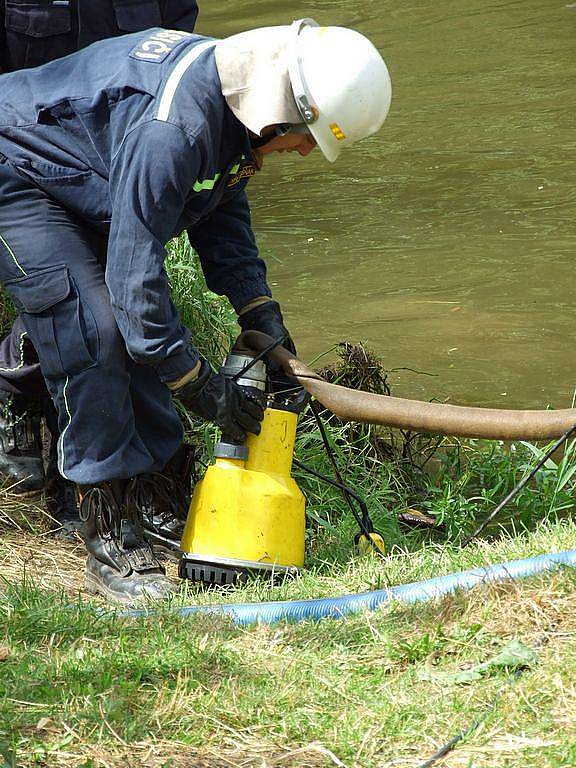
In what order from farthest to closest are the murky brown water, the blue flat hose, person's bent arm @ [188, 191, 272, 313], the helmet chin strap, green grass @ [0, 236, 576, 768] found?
the murky brown water, person's bent arm @ [188, 191, 272, 313], the helmet chin strap, the blue flat hose, green grass @ [0, 236, 576, 768]

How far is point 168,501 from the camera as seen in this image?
453 cm

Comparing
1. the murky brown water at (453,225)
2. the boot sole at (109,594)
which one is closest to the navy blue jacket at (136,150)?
the boot sole at (109,594)

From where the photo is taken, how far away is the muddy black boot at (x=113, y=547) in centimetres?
407

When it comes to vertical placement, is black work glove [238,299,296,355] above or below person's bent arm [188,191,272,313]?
below

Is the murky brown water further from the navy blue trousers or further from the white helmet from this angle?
the white helmet

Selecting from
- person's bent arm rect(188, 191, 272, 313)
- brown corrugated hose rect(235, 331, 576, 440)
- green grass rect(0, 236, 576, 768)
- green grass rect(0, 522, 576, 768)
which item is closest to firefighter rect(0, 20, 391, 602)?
person's bent arm rect(188, 191, 272, 313)

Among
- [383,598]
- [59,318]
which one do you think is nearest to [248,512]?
[383,598]

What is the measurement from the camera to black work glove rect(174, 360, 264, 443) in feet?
12.6

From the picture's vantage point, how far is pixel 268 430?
13.3ft

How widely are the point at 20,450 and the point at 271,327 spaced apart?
3.83 feet

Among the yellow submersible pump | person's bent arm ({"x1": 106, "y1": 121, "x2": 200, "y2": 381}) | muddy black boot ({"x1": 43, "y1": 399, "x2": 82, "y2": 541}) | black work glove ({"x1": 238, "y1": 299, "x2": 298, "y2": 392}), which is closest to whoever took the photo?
person's bent arm ({"x1": 106, "y1": 121, "x2": 200, "y2": 381})

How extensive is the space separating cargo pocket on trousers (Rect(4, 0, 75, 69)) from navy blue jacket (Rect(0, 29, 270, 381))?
758mm

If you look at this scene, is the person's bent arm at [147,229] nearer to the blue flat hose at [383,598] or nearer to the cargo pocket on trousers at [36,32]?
the blue flat hose at [383,598]

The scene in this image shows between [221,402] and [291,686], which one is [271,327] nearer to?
[221,402]
